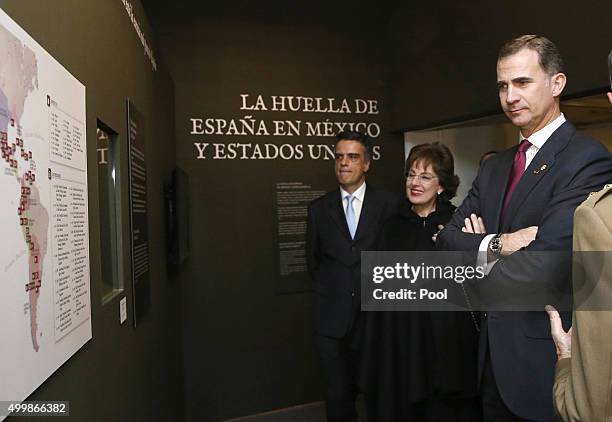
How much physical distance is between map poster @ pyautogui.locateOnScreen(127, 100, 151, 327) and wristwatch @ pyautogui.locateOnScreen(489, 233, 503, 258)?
142cm

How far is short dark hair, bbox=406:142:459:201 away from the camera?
2984mm

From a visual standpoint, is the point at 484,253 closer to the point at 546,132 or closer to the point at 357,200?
the point at 546,132

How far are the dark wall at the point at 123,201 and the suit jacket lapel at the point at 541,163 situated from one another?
149 centimetres

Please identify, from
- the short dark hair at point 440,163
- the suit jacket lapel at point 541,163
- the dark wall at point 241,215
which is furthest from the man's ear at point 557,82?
the dark wall at point 241,215

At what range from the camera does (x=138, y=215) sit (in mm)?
2312

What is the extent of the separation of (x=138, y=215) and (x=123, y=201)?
257mm

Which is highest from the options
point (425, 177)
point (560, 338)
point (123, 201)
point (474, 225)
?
point (425, 177)

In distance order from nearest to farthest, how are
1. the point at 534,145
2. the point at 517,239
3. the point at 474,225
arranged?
the point at 517,239 < the point at 534,145 < the point at 474,225

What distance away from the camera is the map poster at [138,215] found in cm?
221

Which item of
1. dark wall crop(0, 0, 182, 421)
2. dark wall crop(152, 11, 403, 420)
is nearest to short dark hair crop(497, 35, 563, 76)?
dark wall crop(0, 0, 182, 421)

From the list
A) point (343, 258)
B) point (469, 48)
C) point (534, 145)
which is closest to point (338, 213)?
point (343, 258)

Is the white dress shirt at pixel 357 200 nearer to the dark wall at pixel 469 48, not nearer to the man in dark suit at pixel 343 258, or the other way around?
the man in dark suit at pixel 343 258

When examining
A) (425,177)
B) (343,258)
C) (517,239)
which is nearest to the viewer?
(517,239)

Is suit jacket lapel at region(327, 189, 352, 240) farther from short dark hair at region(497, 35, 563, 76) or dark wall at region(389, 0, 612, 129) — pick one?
short dark hair at region(497, 35, 563, 76)
